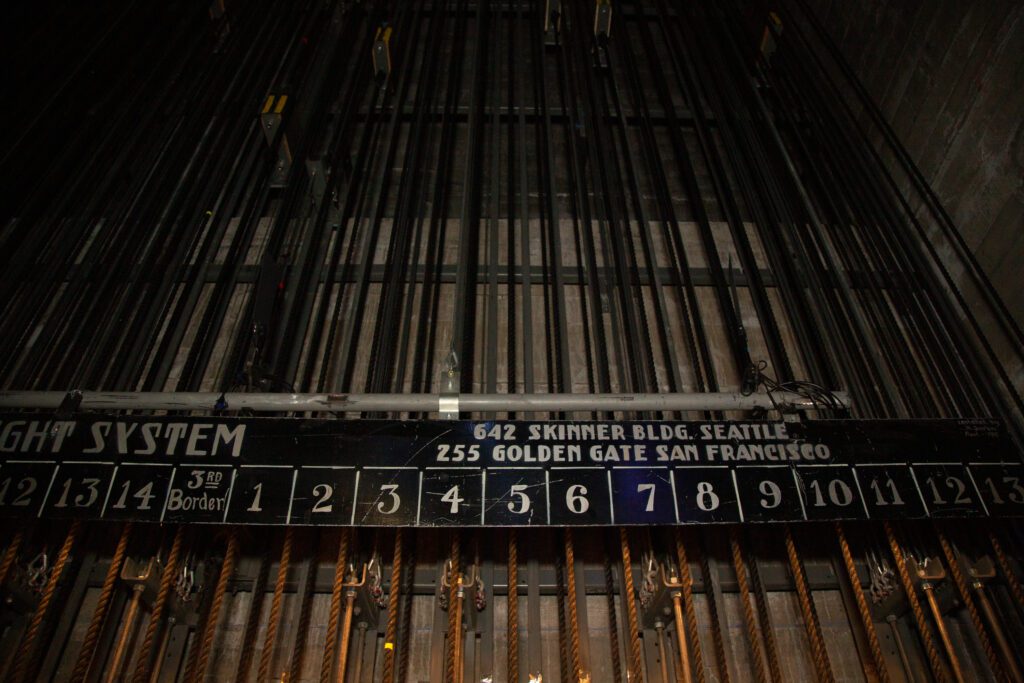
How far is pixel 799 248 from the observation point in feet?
10.8

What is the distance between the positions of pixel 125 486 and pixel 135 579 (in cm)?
43

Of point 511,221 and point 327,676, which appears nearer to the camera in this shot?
point 327,676

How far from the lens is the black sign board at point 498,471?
6.72ft

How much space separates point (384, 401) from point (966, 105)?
3.34 meters

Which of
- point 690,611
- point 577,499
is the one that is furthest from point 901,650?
point 577,499

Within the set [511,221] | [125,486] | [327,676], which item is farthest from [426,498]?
[511,221]

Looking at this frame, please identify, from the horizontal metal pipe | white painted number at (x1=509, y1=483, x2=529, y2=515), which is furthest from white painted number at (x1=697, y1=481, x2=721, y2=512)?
white painted number at (x1=509, y1=483, x2=529, y2=515)

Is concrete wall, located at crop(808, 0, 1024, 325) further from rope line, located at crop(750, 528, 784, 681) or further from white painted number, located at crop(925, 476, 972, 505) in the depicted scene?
rope line, located at crop(750, 528, 784, 681)

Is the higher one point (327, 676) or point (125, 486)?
point (125, 486)

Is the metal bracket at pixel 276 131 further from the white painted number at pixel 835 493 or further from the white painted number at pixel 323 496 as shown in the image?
the white painted number at pixel 835 493

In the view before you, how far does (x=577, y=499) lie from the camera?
208 cm

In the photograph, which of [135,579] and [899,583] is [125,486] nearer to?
[135,579]

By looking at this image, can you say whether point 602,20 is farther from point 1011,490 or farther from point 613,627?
point 613,627

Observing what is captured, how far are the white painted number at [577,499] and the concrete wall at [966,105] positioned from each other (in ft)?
7.92
